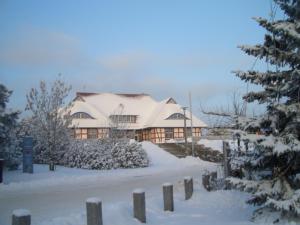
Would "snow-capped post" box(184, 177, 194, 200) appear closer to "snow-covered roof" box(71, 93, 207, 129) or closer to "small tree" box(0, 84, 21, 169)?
"small tree" box(0, 84, 21, 169)

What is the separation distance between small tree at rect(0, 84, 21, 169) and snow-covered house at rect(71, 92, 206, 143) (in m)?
30.3

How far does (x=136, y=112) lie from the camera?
6359cm

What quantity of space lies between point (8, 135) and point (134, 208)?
1515 centimetres

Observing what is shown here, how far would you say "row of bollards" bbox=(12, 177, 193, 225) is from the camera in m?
6.28

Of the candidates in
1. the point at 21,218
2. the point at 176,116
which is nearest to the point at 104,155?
the point at 21,218

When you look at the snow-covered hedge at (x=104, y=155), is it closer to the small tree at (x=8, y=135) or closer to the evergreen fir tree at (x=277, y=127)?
the small tree at (x=8, y=135)

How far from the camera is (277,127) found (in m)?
7.43

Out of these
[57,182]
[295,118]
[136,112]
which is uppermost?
[136,112]

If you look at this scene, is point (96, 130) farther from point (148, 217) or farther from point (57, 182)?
point (148, 217)

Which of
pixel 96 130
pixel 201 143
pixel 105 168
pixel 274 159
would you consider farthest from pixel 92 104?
pixel 274 159

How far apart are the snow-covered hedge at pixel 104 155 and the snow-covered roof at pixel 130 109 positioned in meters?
26.0

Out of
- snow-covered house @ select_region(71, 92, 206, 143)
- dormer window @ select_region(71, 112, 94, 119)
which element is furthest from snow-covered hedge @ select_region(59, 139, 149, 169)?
dormer window @ select_region(71, 112, 94, 119)

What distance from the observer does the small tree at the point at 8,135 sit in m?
19.8

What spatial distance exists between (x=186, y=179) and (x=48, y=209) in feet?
12.9
